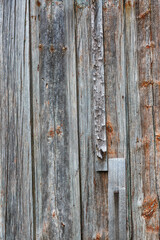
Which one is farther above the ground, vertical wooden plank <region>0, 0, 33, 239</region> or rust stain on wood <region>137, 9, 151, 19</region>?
rust stain on wood <region>137, 9, 151, 19</region>

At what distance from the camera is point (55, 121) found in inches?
49.6

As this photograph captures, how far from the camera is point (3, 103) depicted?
4.25 feet

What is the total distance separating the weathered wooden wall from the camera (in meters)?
1.21

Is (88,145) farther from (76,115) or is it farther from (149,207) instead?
(149,207)

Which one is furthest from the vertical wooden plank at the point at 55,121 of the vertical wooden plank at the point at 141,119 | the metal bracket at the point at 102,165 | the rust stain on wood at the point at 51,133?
the vertical wooden plank at the point at 141,119

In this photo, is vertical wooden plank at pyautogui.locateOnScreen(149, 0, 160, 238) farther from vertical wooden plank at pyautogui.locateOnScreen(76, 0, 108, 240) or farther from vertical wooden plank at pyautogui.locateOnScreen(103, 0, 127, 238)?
vertical wooden plank at pyautogui.locateOnScreen(76, 0, 108, 240)

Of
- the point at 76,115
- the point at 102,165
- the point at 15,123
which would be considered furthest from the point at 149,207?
the point at 15,123

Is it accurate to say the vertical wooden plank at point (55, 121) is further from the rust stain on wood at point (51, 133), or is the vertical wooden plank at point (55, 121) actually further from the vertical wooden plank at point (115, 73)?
the vertical wooden plank at point (115, 73)

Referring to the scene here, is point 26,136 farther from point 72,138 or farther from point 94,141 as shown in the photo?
point 94,141

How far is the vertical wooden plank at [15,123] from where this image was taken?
1.26 meters

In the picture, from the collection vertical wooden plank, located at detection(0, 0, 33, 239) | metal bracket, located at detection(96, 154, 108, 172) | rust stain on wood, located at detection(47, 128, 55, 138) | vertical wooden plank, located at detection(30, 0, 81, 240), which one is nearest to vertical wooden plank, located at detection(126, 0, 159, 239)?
metal bracket, located at detection(96, 154, 108, 172)

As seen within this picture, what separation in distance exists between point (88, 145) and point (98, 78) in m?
0.35

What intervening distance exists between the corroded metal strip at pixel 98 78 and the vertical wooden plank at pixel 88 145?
0.8 inches

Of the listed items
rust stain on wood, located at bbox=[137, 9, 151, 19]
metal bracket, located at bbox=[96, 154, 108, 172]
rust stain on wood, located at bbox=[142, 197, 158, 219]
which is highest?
rust stain on wood, located at bbox=[137, 9, 151, 19]
